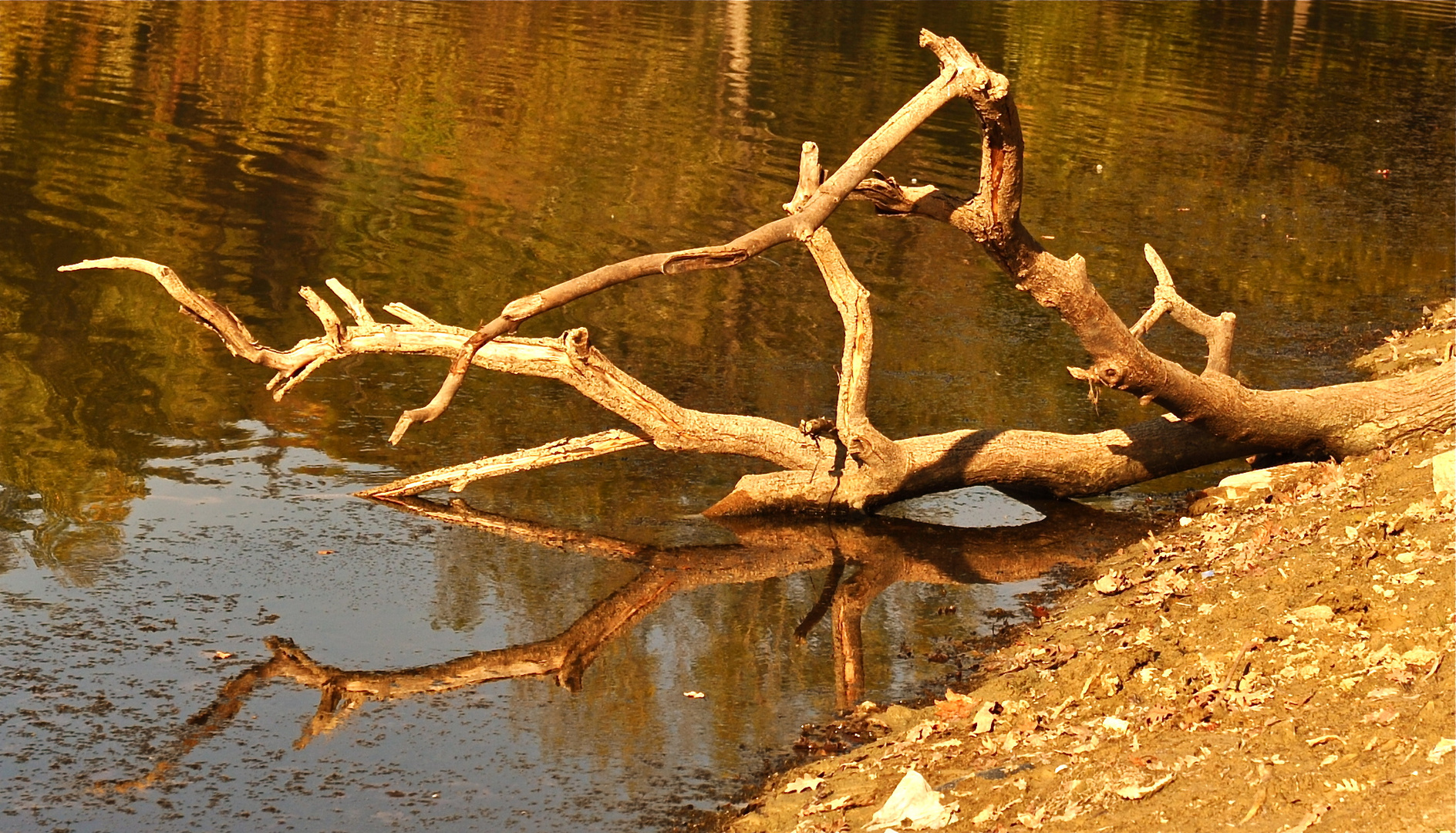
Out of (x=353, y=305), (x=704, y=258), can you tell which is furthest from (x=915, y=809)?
(x=353, y=305)

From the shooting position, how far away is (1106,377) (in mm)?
8305

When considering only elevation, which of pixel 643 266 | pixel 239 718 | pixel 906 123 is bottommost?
pixel 239 718

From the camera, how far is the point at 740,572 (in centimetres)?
869

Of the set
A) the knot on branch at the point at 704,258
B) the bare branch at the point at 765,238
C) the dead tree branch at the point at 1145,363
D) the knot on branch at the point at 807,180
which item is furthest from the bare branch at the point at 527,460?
the knot on branch at the point at 704,258

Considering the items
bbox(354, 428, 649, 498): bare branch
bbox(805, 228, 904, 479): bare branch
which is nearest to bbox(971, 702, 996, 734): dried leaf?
bbox(805, 228, 904, 479): bare branch

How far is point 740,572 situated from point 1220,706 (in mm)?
3238

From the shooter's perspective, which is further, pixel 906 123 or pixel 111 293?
pixel 111 293

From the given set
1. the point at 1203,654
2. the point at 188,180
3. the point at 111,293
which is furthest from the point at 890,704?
the point at 188,180

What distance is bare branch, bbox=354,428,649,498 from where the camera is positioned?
911cm

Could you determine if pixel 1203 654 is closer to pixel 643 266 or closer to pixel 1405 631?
pixel 1405 631

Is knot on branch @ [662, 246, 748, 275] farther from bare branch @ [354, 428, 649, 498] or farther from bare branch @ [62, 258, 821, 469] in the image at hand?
bare branch @ [354, 428, 649, 498]

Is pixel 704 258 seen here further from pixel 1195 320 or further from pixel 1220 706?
pixel 1195 320

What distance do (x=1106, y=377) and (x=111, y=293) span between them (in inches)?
328

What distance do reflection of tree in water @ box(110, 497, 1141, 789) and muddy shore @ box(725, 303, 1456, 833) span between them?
28.9 inches
